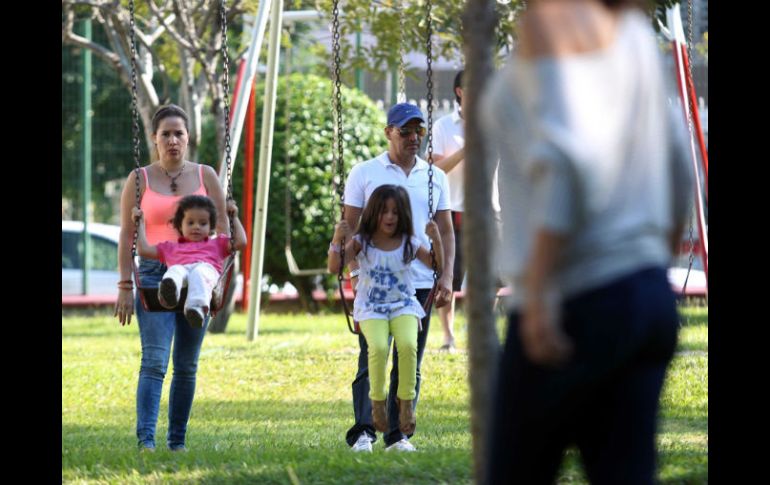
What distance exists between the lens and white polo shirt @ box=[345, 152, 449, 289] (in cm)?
734

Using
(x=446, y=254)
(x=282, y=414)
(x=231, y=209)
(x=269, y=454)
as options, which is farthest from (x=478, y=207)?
(x=282, y=414)

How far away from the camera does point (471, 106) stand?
12.9ft

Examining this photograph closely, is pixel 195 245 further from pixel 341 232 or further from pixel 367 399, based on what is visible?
pixel 367 399

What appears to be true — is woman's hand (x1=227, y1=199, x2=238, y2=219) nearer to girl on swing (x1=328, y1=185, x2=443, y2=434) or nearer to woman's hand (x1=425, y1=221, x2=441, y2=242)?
girl on swing (x1=328, y1=185, x2=443, y2=434)

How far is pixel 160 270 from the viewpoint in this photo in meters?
7.13

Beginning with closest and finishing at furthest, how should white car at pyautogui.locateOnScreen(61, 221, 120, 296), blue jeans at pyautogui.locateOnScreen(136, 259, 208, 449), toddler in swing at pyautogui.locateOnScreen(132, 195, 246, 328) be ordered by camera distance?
toddler in swing at pyautogui.locateOnScreen(132, 195, 246, 328) → blue jeans at pyautogui.locateOnScreen(136, 259, 208, 449) → white car at pyautogui.locateOnScreen(61, 221, 120, 296)

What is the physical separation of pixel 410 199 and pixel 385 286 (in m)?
0.57

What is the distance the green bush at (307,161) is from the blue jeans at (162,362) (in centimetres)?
997

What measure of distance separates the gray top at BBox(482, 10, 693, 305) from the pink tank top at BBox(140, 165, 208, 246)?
419 centimetres

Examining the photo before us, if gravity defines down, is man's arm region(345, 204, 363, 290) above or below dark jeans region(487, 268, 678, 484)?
above

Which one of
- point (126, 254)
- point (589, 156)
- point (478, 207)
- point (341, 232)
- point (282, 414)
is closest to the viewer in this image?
point (589, 156)

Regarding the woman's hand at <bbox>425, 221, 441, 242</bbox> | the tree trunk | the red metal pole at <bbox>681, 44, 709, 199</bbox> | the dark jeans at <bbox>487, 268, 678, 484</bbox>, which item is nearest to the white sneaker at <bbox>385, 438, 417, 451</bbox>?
the woman's hand at <bbox>425, 221, 441, 242</bbox>
